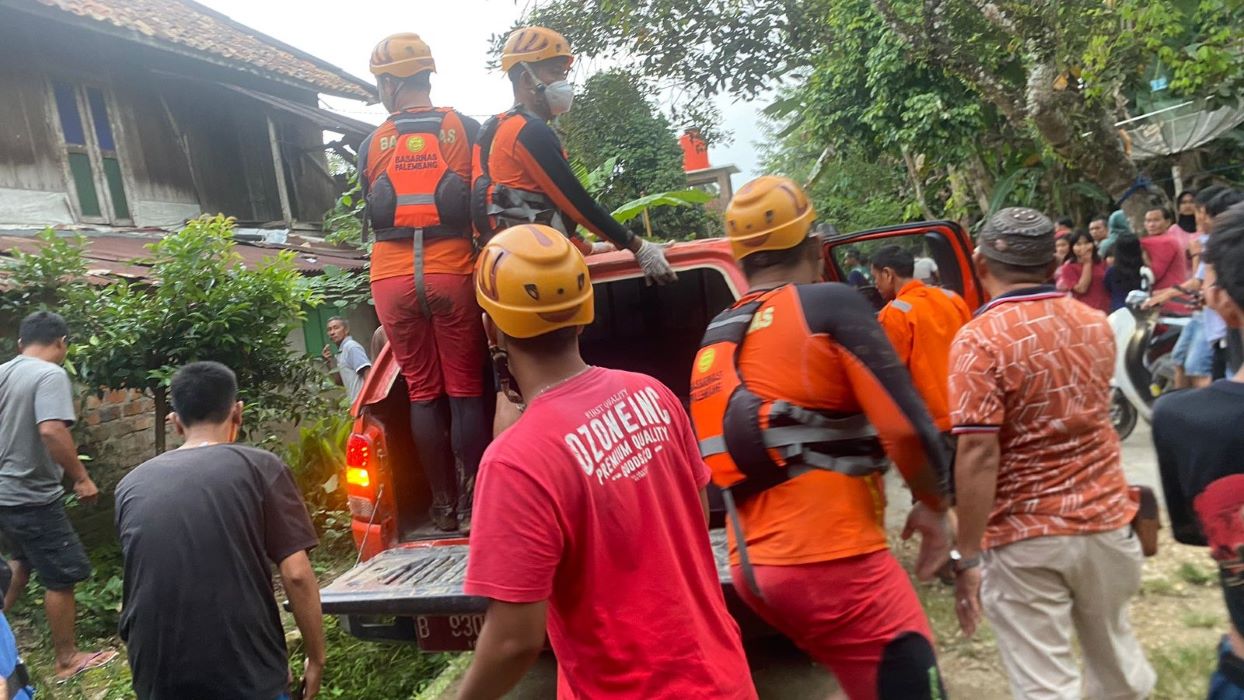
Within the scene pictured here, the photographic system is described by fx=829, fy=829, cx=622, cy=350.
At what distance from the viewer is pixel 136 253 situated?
28.7ft

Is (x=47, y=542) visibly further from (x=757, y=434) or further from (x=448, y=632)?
(x=757, y=434)

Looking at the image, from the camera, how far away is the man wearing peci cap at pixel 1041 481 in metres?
2.36

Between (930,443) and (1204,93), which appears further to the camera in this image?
(1204,93)

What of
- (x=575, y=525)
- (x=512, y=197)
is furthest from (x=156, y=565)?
→ (x=512, y=197)

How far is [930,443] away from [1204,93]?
1100cm

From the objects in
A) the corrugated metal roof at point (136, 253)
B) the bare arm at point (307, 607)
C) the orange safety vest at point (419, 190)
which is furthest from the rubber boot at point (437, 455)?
the corrugated metal roof at point (136, 253)

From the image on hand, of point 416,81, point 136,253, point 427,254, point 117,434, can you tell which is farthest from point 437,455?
point 136,253

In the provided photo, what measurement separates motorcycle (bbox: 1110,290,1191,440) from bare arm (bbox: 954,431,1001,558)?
4252 mm

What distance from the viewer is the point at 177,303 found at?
5531mm

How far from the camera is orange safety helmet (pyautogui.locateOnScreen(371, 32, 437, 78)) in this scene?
3562 mm

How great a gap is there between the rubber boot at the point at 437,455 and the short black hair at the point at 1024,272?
2.36 meters

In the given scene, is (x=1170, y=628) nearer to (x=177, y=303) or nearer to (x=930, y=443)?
(x=930, y=443)

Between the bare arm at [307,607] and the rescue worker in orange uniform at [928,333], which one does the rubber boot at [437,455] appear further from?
the rescue worker in orange uniform at [928,333]

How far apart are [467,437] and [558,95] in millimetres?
1553
